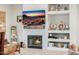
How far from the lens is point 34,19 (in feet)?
5.70

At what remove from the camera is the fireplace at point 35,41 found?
5.67ft

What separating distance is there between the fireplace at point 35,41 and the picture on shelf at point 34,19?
4.5 inches

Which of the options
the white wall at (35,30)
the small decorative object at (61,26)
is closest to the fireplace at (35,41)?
the white wall at (35,30)

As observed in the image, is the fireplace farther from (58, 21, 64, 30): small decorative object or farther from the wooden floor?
(58, 21, 64, 30): small decorative object

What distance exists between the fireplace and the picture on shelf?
0.11m

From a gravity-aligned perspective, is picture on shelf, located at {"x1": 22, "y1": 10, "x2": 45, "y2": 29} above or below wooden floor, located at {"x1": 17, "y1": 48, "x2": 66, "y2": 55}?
above

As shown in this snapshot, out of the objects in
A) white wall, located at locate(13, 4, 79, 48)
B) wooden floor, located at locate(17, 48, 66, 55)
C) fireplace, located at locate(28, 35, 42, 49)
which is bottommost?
wooden floor, located at locate(17, 48, 66, 55)

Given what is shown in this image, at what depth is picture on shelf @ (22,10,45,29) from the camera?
1719mm

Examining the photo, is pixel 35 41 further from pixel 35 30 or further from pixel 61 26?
pixel 61 26

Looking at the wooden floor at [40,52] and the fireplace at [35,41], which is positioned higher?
the fireplace at [35,41]

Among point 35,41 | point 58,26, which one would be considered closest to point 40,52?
point 35,41

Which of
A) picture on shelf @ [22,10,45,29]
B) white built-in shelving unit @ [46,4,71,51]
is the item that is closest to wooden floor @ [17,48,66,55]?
white built-in shelving unit @ [46,4,71,51]

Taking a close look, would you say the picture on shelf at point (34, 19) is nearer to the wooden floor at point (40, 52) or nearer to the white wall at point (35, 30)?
the white wall at point (35, 30)
